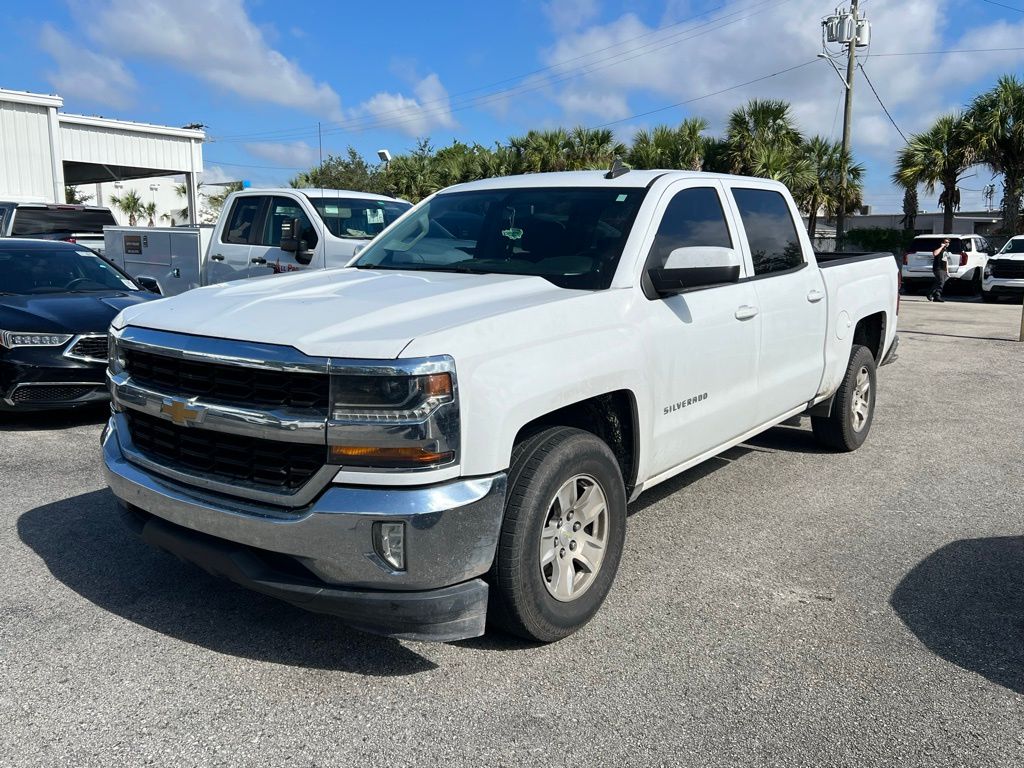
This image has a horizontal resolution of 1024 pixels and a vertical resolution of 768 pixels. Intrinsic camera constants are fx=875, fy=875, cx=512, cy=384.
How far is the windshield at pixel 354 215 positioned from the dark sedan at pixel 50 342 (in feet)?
9.02

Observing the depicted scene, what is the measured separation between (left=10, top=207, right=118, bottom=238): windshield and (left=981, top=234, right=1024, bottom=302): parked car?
20205 mm

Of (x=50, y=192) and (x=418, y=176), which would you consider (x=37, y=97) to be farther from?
(x=418, y=176)

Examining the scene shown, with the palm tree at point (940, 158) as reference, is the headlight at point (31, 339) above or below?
below

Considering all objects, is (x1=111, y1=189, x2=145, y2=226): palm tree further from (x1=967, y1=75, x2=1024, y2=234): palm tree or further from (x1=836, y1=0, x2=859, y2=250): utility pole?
(x1=967, y1=75, x2=1024, y2=234): palm tree

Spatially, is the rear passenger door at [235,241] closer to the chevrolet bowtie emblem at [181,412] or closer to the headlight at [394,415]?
the chevrolet bowtie emblem at [181,412]

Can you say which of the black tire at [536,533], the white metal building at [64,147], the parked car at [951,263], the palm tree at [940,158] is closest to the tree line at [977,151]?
the palm tree at [940,158]

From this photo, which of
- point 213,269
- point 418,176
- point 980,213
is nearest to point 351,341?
point 213,269

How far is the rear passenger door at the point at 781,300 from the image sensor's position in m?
4.99

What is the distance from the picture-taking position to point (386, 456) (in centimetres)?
291

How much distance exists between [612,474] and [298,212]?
300 inches

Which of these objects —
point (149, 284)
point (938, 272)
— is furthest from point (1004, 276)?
point (149, 284)

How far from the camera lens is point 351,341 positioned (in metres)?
2.96

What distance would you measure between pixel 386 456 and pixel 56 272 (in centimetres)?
675

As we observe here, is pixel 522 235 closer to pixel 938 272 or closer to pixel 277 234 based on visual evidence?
pixel 277 234
